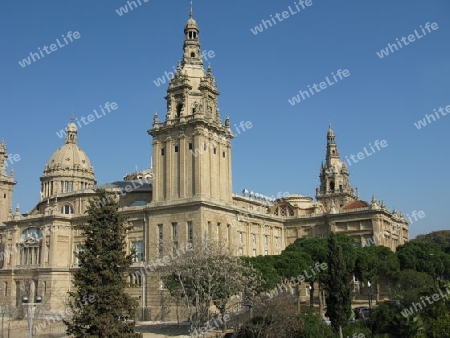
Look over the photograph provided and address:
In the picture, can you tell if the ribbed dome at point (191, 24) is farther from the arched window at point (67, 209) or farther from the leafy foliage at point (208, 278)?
the arched window at point (67, 209)

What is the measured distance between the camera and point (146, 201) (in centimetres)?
7200

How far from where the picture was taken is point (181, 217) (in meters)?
60.3

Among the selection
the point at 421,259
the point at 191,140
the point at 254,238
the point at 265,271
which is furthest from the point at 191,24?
the point at 421,259

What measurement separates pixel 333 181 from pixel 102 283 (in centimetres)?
8434

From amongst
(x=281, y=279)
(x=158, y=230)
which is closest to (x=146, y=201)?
(x=158, y=230)

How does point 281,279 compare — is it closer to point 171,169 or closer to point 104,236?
point 171,169

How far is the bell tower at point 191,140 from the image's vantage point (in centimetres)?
6116

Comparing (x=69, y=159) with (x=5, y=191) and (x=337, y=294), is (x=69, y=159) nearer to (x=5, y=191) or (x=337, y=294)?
(x=5, y=191)

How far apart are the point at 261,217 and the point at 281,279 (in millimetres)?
A: 23006

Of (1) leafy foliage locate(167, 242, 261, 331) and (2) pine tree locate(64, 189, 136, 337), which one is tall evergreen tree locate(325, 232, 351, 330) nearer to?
(1) leafy foliage locate(167, 242, 261, 331)

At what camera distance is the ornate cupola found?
10144 centimetres

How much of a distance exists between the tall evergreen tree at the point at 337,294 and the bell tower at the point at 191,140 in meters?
27.7

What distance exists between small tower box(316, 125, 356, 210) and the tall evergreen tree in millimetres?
74548

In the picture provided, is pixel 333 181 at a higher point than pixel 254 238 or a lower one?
higher
